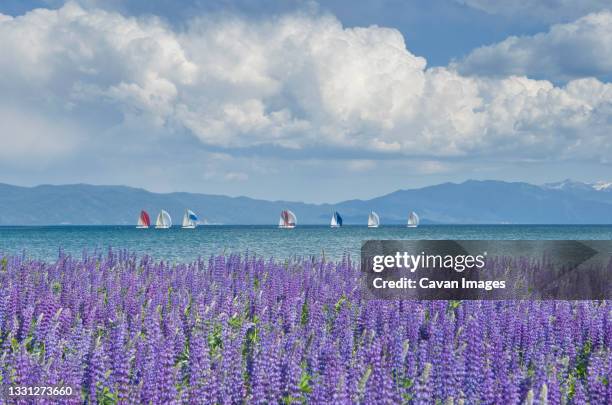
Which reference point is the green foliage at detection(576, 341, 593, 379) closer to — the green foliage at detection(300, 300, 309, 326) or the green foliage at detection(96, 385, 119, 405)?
the green foliage at detection(300, 300, 309, 326)

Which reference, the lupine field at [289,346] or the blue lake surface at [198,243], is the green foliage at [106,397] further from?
the blue lake surface at [198,243]

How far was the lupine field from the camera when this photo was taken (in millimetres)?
7414

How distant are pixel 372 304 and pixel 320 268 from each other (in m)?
8.45

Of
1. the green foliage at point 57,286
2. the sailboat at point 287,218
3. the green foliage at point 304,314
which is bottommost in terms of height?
the green foliage at point 304,314

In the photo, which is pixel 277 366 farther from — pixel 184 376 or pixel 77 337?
pixel 77 337

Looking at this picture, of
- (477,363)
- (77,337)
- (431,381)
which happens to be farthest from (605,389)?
(77,337)

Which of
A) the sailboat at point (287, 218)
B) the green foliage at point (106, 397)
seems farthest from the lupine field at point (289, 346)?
the sailboat at point (287, 218)

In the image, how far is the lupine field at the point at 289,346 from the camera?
7.41m

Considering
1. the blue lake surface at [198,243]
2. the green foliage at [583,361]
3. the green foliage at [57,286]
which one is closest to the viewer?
the green foliage at [583,361]

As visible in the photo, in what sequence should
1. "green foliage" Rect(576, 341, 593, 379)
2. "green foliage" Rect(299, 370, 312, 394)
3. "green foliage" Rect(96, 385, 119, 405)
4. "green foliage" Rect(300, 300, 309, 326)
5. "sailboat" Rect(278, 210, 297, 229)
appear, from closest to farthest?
"green foliage" Rect(96, 385, 119, 405) < "green foliage" Rect(299, 370, 312, 394) < "green foliage" Rect(576, 341, 593, 379) < "green foliage" Rect(300, 300, 309, 326) < "sailboat" Rect(278, 210, 297, 229)

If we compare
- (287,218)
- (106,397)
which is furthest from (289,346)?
(287,218)

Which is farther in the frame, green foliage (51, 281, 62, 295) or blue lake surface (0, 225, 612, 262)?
blue lake surface (0, 225, 612, 262)

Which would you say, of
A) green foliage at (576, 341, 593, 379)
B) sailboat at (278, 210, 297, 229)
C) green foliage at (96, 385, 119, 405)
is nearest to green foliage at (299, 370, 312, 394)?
green foliage at (96, 385, 119, 405)

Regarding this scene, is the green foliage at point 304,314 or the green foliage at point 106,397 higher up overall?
the green foliage at point 304,314
